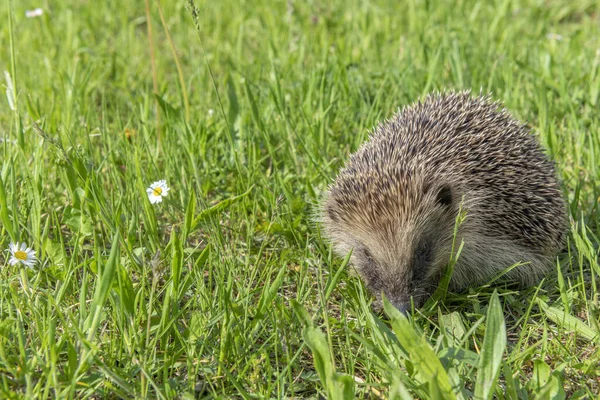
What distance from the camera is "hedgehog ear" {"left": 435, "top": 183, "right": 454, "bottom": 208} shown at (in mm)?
3973

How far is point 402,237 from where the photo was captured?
377 centimetres

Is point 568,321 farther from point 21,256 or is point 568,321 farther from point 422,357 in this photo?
point 21,256

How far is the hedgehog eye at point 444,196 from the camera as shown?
398 cm

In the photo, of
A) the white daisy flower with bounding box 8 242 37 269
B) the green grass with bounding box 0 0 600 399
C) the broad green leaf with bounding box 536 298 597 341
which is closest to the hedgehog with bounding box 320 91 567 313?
the green grass with bounding box 0 0 600 399

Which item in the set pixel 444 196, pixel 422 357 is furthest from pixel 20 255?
pixel 444 196

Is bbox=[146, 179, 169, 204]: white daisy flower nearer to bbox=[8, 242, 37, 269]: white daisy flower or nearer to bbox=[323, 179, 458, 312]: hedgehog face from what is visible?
bbox=[8, 242, 37, 269]: white daisy flower

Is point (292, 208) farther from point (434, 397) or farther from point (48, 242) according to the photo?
point (434, 397)

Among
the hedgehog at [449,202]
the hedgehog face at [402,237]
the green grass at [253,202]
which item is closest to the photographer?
the green grass at [253,202]

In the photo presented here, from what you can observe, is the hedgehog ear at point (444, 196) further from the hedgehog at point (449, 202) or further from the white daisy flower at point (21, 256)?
the white daisy flower at point (21, 256)

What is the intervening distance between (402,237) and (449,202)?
450 mm

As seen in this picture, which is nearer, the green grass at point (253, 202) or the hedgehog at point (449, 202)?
the green grass at point (253, 202)

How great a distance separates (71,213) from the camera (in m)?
3.90

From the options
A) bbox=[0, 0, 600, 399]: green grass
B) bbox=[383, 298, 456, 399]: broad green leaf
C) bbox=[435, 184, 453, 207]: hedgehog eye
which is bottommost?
bbox=[0, 0, 600, 399]: green grass

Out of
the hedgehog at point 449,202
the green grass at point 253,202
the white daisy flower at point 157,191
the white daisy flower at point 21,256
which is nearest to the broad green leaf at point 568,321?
the green grass at point 253,202
